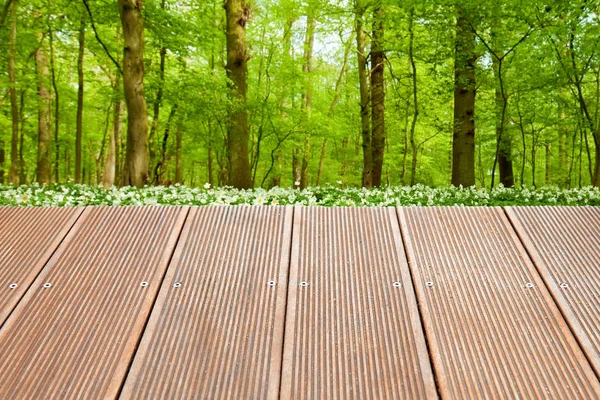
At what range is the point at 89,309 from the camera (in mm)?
2268

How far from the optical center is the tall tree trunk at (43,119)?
14.7m

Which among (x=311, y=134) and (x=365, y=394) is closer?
(x=365, y=394)

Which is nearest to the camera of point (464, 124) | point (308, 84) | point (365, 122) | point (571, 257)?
point (571, 257)

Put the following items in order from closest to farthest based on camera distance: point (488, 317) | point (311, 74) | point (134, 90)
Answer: point (488, 317)
point (134, 90)
point (311, 74)

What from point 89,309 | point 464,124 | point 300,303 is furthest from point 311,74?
point 89,309

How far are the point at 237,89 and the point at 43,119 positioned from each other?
987 cm

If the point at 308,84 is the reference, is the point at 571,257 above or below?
below

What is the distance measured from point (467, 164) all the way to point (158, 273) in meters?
8.87

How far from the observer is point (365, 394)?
70.7 inches

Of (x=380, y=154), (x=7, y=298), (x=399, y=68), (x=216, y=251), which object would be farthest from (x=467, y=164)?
(x=7, y=298)

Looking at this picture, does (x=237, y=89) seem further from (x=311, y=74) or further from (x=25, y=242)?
(x=25, y=242)

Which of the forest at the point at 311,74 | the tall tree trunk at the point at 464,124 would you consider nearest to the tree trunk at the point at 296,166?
the forest at the point at 311,74

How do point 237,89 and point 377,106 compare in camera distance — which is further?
point 377,106

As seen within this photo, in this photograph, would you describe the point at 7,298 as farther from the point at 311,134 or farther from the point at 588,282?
the point at 311,134
